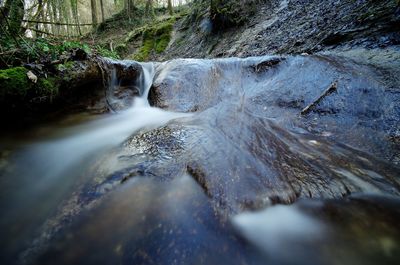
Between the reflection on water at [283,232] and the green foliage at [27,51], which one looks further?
the green foliage at [27,51]

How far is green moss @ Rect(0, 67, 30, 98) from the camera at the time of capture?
2.74 meters

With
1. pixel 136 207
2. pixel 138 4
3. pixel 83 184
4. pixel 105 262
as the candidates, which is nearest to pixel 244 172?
pixel 136 207

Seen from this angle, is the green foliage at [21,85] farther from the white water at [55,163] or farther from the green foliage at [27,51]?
the white water at [55,163]

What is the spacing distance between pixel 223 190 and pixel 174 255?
0.65 metres

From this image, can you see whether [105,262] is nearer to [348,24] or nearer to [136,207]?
[136,207]

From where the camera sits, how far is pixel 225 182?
2025mm

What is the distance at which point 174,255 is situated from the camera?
4.82 ft

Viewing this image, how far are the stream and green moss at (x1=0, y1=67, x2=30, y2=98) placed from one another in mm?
539

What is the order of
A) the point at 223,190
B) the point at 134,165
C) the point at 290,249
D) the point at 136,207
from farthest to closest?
the point at 134,165 < the point at 223,190 < the point at 136,207 < the point at 290,249

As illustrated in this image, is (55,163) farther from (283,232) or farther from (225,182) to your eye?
(283,232)

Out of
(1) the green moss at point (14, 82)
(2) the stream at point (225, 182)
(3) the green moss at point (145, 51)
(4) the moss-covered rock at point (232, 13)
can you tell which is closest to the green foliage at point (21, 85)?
(1) the green moss at point (14, 82)

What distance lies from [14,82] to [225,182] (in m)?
2.72

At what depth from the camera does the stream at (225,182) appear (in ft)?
5.02

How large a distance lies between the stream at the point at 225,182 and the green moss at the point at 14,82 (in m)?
0.54
